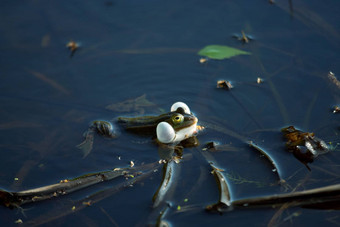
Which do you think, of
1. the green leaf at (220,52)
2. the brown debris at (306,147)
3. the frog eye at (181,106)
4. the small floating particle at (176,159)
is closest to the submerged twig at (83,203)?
the small floating particle at (176,159)

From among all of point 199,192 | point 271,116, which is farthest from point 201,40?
point 199,192

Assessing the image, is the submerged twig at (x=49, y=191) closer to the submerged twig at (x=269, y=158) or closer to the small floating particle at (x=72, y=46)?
the submerged twig at (x=269, y=158)

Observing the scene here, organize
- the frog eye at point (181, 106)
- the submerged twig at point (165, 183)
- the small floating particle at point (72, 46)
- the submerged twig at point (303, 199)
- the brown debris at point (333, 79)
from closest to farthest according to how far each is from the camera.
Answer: the submerged twig at point (303, 199) → the submerged twig at point (165, 183) → the frog eye at point (181, 106) → the brown debris at point (333, 79) → the small floating particle at point (72, 46)

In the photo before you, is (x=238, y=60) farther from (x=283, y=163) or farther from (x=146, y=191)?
(x=146, y=191)

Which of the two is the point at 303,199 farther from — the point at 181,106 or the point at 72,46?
the point at 72,46

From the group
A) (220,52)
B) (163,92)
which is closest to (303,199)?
(163,92)

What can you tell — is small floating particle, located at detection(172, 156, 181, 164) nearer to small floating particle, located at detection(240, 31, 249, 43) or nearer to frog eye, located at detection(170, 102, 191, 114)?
frog eye, located at detection(170, 102, 191, 114)

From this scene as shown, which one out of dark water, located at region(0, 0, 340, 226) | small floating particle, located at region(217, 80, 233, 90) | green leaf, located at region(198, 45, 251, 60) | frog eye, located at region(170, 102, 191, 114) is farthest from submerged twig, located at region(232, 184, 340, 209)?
green leaf, located at region(198, 45, 251, 60)
